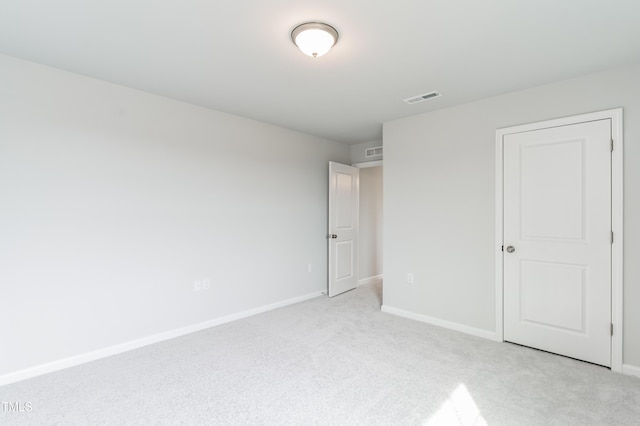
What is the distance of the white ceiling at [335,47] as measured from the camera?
1770mm

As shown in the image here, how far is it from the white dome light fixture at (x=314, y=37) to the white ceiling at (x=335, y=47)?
5 cm

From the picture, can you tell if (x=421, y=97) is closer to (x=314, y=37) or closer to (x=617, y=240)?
(x=314, y=37)

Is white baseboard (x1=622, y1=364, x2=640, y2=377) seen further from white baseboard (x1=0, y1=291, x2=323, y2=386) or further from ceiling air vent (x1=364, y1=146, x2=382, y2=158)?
ceiling air vent (x1=364, y1=146, x2=382, y2=158)

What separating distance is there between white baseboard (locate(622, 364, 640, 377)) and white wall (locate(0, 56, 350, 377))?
11.3ft

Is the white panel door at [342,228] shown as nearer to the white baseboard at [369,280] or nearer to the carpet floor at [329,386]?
the white baseboard at [369,280]

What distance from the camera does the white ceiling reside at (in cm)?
177

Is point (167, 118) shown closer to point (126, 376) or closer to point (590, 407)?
point (126, 376)

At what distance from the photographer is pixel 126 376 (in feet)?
7.73

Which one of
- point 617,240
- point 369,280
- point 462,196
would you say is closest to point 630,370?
point 617,240

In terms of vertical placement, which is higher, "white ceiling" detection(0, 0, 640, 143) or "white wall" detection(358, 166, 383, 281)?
"white ceiling" detection(0, 0, 640, 143)

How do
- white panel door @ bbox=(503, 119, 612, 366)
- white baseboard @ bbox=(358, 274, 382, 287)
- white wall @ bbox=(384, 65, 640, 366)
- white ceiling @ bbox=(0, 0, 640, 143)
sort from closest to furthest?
white ceiling @ bbox=(0, 0, 640, 143) < white wall @ bbox=(384, 65, 640, 366) < white panel door @ bbox=(503, 119, 612, 366) < white baseboard @ bbox=(358, 274, 382, 287)

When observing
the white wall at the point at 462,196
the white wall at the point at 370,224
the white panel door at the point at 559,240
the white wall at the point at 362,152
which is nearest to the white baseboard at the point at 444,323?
the white wall at the point at 462,196

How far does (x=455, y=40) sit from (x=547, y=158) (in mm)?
1529

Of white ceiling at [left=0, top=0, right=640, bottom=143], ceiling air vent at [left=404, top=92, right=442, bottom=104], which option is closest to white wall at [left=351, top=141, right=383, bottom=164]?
ceiling air vent at [left=404, top=92, right=442, bottom=104]
